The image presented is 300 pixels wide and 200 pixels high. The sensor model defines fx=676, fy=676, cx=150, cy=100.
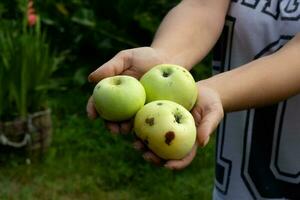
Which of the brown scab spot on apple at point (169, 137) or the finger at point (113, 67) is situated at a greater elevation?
the brown scab spot on apple at point (169, 137)

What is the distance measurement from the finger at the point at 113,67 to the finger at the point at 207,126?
0.22 meters

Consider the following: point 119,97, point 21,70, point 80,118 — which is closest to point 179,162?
point 119,97

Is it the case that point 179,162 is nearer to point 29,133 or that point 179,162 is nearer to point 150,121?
point 150,121

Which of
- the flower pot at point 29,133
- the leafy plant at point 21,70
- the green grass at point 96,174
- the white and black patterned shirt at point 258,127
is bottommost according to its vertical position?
the green grass at point 96,174

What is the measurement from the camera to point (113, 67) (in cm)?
129

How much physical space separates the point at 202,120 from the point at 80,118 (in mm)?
2487

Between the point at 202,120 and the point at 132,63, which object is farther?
the point at 132,63

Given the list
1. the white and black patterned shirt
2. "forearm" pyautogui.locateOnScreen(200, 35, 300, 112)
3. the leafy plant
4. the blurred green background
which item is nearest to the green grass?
the blurred green background

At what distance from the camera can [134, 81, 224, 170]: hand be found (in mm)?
1144

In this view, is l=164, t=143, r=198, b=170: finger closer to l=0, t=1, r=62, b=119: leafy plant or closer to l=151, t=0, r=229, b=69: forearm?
l=151, t=0, r=229, b=69: forearm

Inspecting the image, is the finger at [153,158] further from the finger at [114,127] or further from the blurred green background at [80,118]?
the blurred green background at [80,118]

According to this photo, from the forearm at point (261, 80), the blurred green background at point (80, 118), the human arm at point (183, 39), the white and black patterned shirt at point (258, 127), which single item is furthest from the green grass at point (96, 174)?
the forearm at point (261, 80)

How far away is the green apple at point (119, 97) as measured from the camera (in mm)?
1171

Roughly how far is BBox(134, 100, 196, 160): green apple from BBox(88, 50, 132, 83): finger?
6.3 inches
